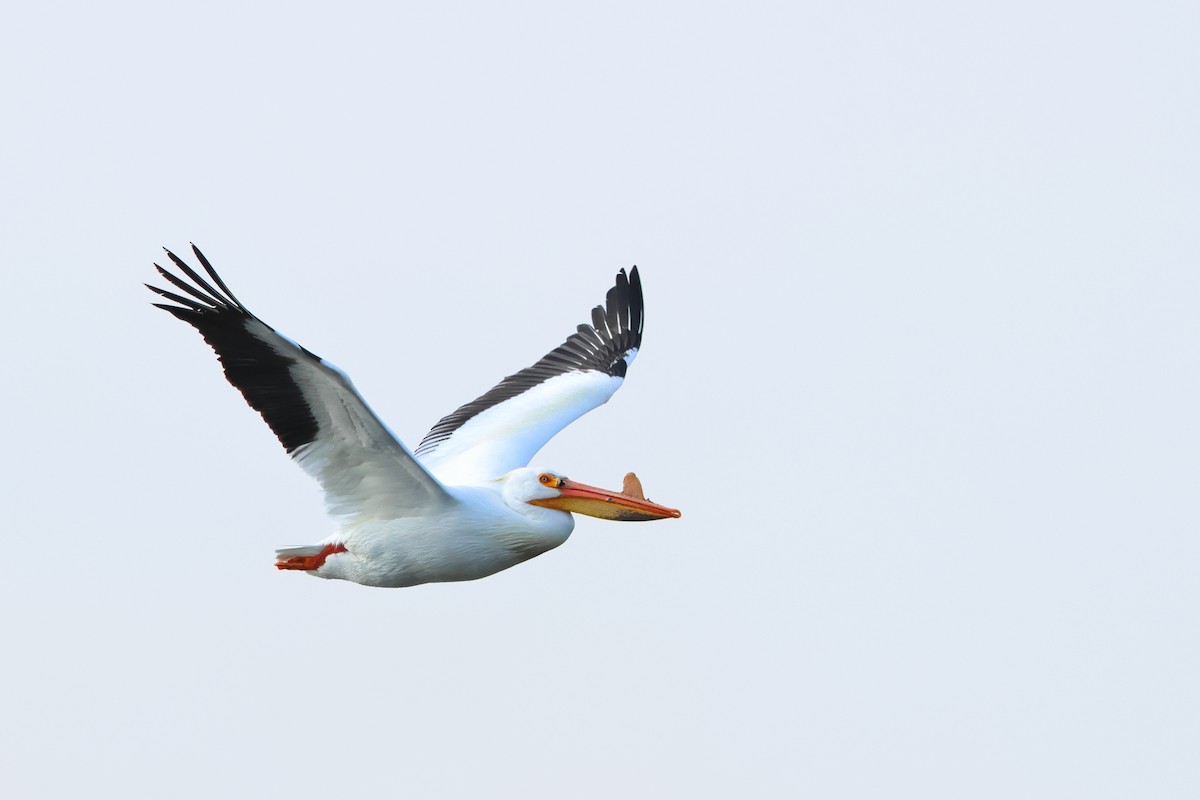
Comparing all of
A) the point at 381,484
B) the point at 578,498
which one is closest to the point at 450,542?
the point at 381,484

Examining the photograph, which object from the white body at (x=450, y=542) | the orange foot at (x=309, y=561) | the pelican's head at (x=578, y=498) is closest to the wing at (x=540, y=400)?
the pelican's head at (x=578, y=498)

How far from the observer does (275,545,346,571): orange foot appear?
1339cm

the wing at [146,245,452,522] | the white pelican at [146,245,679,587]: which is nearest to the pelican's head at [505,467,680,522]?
the white pelican at [146,245,679,587]

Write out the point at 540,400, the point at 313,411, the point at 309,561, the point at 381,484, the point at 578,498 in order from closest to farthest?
the point at 313,411 → the point at 381,484 → the point at 309,561 → the point at 578,498 → the point at 540,400

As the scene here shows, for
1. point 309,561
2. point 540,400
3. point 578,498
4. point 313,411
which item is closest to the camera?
point 313,411

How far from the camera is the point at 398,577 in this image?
523 inches

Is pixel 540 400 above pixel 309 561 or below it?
above

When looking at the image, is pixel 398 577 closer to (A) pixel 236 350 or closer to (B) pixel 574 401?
(A) pixel 236 350

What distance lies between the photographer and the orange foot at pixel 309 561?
13.4m

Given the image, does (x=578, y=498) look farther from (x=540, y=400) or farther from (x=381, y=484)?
(x=540, y=400)

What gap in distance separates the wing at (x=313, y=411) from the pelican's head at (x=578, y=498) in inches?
28.1

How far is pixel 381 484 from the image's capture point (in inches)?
512

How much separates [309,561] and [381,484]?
0.95 meters

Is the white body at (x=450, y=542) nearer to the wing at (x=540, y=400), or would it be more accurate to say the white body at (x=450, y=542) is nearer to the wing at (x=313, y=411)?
the wing at (x=313, y=411)
